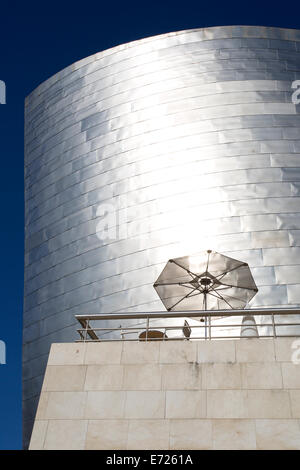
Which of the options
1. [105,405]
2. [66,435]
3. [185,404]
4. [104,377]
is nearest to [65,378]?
[104,377]

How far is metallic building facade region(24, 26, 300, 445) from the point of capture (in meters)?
21.0

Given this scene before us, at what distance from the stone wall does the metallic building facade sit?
886cm

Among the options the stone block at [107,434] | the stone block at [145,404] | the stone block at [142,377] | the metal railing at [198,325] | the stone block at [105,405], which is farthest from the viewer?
the metal railing at [198,325]

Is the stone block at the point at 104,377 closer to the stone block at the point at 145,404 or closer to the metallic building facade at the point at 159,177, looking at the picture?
the stone block at the point at 145,404

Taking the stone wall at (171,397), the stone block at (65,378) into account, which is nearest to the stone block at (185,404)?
the stone wall at (171,397)

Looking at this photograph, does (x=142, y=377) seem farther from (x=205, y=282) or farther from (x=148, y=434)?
(x=205, y=282)

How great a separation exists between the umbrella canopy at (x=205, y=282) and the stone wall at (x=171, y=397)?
302 centimetres

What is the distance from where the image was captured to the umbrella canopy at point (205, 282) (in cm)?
1391

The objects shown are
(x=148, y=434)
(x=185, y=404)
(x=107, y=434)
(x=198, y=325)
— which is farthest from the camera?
(x=198, y=325)

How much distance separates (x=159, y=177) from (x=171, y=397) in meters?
13.1

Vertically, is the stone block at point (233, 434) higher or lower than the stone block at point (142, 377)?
lower

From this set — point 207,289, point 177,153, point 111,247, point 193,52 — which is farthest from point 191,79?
point 207,289

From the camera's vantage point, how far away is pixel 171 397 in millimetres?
10500

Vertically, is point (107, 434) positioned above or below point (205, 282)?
below
